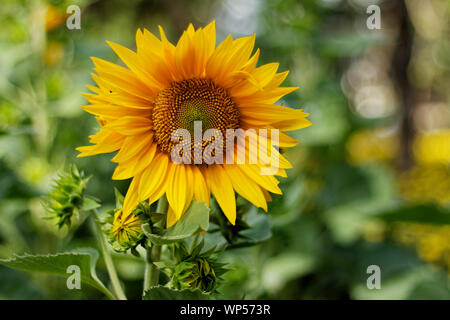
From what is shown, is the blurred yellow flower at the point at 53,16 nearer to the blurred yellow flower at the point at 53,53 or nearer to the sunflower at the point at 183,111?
the blurred yellow flower at the point at 53,53

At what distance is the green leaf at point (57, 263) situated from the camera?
607 mm

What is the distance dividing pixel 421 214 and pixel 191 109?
2.80 feet

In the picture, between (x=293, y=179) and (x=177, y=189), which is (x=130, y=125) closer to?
(x=177, y=189)

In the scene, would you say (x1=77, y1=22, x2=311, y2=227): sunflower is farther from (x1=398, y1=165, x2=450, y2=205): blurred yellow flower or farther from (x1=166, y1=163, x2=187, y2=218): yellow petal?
(x1=398, y1=165, x2=450, y2=205): blurred yellow flower

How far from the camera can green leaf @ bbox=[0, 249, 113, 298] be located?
0.61 meters

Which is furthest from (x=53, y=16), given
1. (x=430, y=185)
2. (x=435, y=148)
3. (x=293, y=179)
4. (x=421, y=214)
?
(x=435, y=148)

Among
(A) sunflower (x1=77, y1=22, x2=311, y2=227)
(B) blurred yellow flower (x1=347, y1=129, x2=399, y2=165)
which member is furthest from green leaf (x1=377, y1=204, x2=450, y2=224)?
(B) blurred yellow flower (x1=347, y1=129, x2=399, y2=165)

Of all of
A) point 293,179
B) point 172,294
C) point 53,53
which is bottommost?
point 172,294

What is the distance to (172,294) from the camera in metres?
0.58

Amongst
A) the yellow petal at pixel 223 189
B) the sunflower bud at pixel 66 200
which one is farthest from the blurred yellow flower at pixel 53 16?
the yellow petal at pixel 223 189

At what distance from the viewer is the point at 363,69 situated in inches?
151
